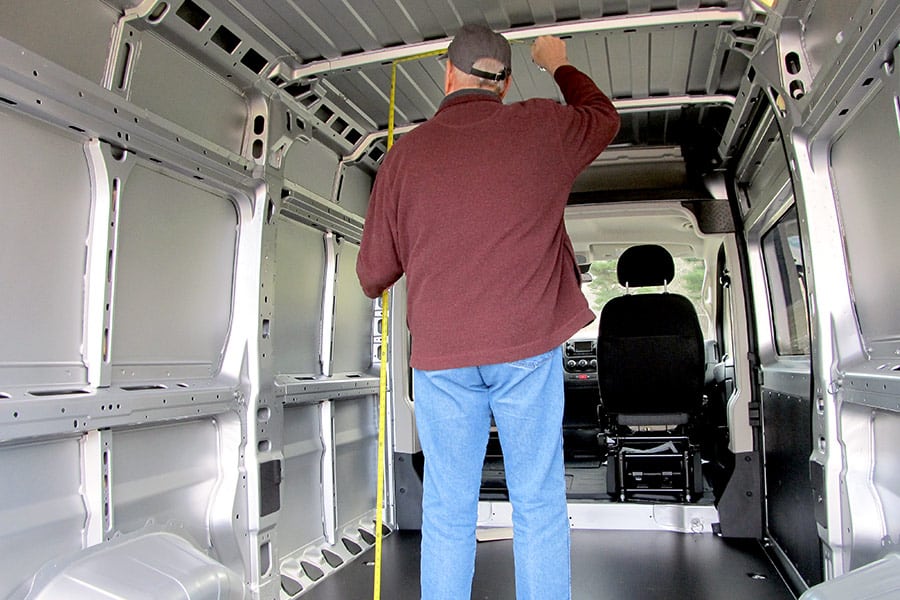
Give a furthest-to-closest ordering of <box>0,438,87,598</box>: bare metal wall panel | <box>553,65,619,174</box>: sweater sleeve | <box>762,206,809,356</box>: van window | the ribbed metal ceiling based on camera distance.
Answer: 1. <box>762,206,809,356</box>: van window
2. the ribbed metal ceiling
3. <box>553,65,619,174</box>: sweater sleeve
4. <box>0,438,87,598</box>: bare metal wall panel

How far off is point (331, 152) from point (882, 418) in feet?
10.6

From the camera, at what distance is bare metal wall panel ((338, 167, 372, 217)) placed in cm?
471

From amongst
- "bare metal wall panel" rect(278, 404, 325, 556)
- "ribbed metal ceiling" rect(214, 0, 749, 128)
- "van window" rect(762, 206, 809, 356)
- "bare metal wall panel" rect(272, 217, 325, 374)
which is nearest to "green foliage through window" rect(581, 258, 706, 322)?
"van window" rect(762, 206, 809, 356)

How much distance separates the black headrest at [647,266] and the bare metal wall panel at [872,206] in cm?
244

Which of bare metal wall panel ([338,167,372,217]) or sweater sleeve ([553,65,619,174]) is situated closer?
sweater sleeve ([553,65,619,174])

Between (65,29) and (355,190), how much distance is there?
2545mm

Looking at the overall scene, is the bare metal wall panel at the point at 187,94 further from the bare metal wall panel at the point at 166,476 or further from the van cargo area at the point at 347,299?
the bare metal wall panel at the point at 166,476

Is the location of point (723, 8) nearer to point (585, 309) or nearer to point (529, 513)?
point (585, 309)

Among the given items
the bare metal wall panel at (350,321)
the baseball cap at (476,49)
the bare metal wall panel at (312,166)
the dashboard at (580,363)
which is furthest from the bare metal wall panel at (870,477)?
the dashboard at (580,363)

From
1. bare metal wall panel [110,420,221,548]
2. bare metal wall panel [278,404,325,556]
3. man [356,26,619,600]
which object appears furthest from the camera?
bare metal wall panel [278,404,325,556]

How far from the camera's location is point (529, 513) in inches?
92.2

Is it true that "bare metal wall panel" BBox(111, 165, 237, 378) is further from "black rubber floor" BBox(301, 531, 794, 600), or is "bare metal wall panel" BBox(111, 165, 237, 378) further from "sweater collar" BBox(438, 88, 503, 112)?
"black rubber floor" BBox(301, 531, 794, 600)

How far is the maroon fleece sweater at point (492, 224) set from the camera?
2.33 metres

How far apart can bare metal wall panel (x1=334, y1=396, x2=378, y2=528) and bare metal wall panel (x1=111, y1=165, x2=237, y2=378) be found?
4.68 ft
